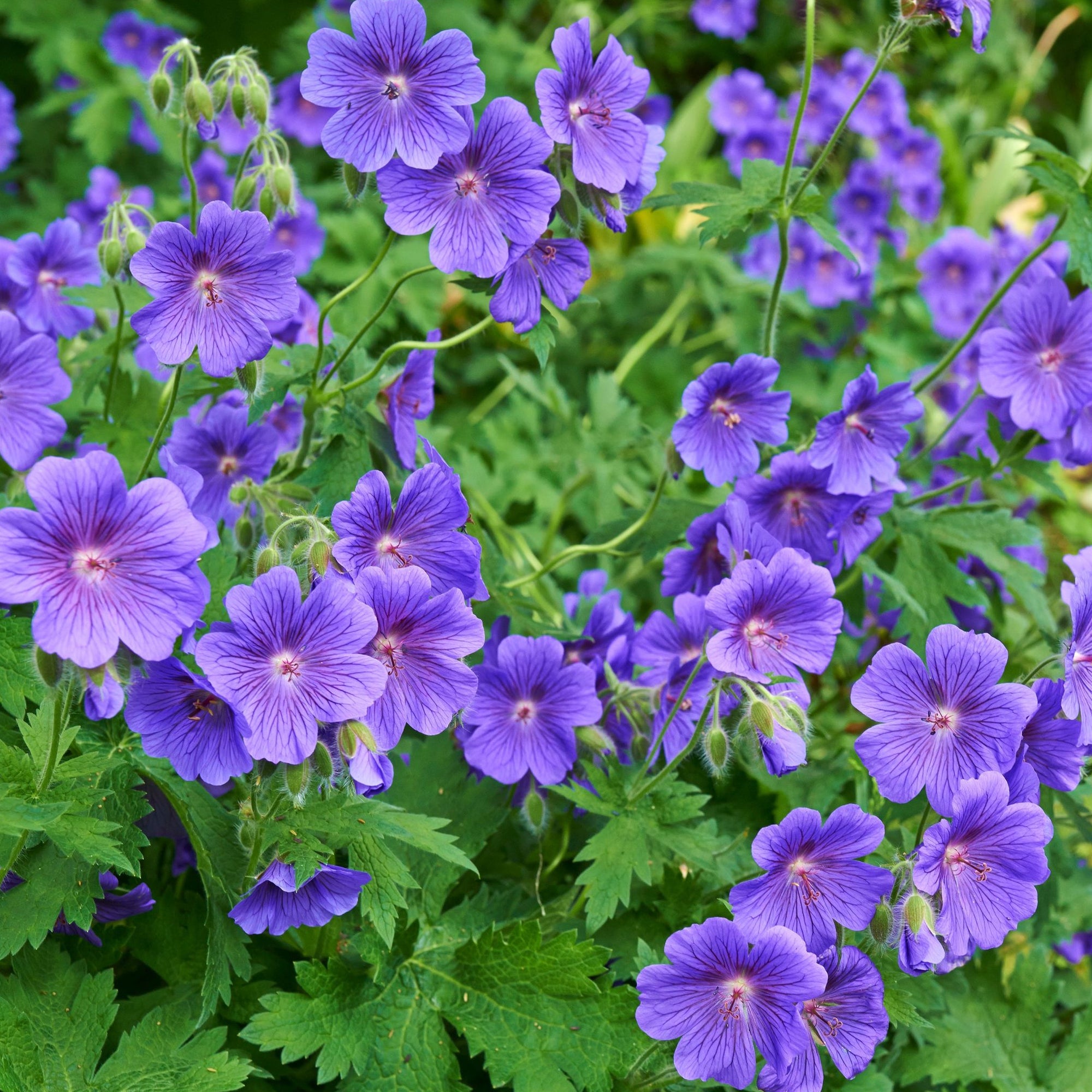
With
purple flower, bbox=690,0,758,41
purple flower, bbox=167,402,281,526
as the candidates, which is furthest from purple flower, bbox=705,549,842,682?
purple flower, bbox=690,0,758,41

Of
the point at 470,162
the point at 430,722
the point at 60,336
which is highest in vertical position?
the point at 470,162

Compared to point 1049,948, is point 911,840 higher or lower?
higher

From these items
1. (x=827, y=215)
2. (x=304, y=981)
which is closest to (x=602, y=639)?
(x=304, y=981)

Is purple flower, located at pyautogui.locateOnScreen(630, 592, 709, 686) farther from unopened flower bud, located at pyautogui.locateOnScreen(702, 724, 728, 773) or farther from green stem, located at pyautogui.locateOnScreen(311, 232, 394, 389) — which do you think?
green stem, located at pyautogui.locateOnScreen(311, 232, 394, 389)

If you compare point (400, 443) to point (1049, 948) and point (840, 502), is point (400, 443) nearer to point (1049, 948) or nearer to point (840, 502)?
point (840, 502)

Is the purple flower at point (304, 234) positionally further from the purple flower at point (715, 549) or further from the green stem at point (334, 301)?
the purple flower at point (715, 549)

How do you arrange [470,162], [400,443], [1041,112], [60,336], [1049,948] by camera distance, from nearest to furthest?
[470,162] → [400,443] → [60,336] → [1049,948] → [1041,112]

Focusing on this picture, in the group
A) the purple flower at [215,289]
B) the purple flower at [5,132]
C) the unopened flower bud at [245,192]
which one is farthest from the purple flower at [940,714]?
the purple flower at [5,132]

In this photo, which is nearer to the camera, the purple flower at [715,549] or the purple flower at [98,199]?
the purple flower at [715,549]
